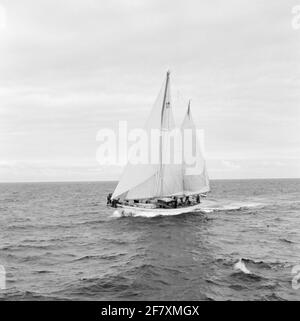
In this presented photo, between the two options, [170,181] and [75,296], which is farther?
[170,181]

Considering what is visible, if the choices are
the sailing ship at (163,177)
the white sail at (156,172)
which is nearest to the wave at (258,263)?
the white sail at (156,172)

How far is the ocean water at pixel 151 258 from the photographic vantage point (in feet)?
78.6

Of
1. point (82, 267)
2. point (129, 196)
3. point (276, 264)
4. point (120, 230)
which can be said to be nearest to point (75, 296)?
point (82, 267)

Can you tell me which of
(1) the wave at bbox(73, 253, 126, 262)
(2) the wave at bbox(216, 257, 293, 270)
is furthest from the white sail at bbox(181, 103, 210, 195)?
(2) the wave at bbox(216, 257, 293, 270)

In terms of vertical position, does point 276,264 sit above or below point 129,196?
below

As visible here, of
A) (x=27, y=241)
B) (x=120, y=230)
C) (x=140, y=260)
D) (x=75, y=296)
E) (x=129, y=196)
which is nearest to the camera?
(x=75, y=296)

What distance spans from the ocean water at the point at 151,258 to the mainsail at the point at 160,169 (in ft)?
13.6

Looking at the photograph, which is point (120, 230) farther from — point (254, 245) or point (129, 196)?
point (254, 245)

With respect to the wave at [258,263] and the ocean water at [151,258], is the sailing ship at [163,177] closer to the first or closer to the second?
the ocean water at [151,258]

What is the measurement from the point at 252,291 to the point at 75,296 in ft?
36.3

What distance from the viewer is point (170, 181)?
192ft

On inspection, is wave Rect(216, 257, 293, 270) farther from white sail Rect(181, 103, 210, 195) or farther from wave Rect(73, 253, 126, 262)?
white sail Rect(181, 103, 210, 195)

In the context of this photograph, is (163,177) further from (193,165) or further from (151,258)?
(151,258)
